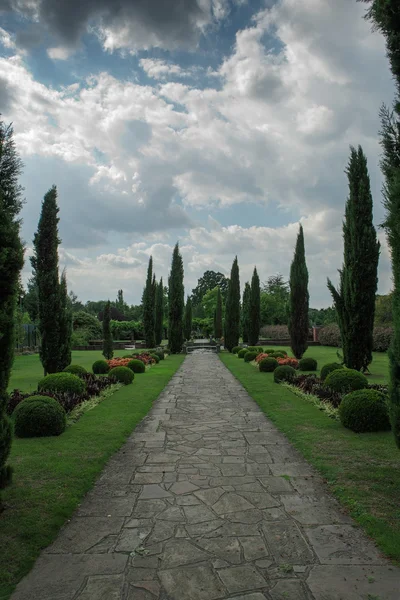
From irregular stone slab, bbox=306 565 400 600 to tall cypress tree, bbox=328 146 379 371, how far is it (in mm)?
11567

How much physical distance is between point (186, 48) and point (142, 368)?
39.8ft

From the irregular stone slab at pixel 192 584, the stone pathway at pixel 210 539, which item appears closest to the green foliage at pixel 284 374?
the stone pathway at pixel 210 539

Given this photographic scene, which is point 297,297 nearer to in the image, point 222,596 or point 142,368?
point 142,368

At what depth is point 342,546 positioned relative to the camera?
324 cm

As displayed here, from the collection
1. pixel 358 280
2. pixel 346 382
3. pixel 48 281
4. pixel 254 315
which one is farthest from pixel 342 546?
pixel 254 315

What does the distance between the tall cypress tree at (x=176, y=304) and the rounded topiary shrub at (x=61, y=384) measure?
66.7 ft

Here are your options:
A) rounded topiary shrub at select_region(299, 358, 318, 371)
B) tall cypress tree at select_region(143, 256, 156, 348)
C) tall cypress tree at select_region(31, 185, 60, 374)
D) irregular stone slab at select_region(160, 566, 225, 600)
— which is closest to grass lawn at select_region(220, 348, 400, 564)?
irregular stone slab at select_region(160, 566, 225, 600)

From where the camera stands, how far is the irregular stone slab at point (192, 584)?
2602 mm

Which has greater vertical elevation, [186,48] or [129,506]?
[186,48]

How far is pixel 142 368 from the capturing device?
1672 cm

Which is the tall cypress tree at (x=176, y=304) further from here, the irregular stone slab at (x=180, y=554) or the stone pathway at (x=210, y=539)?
the irregular stone slab at (x=180, y=554)

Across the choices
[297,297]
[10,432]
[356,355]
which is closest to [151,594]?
[10,432]

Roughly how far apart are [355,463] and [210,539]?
2.84 m

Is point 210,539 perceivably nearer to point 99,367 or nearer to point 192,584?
point 192,584
